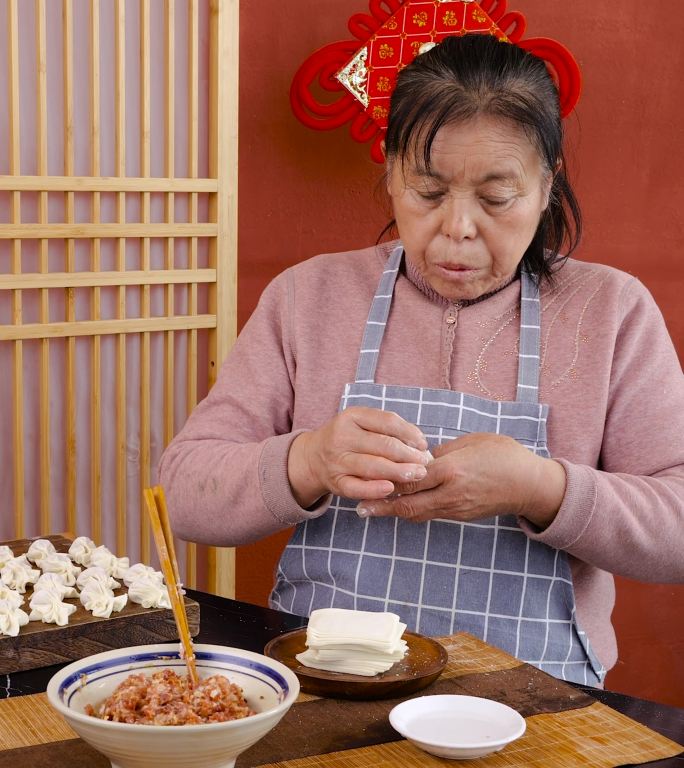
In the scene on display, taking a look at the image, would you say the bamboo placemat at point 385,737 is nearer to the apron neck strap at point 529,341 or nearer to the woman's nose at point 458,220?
the apron neck strap at point 529,341

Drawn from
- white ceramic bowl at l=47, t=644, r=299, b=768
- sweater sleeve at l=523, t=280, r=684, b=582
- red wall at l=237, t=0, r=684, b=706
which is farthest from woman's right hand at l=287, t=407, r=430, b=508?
red wall at l=237, t=0, r=684, b=706

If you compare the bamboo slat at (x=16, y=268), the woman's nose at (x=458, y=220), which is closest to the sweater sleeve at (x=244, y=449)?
the woman's nose at (x=458, y=220)

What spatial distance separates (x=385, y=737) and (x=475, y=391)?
78 cm

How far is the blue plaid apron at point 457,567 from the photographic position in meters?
1.69

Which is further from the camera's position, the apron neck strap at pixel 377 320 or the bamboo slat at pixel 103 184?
the bamboo slat at pixel 103 184

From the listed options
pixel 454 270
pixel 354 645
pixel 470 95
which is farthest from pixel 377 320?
pixel 354 645

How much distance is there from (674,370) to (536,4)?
5.19ft

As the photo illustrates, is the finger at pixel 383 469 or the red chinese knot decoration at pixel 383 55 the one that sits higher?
the red chinese knot decoration at pixel 383 55

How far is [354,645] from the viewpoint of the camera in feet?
4.00

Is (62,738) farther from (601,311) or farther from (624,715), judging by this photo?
(601,311)

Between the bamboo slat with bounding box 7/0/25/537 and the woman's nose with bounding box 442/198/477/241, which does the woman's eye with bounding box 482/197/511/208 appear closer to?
the woman's nose with bounding box 442/198/477/241

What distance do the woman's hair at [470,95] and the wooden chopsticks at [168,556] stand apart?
33.0 inches

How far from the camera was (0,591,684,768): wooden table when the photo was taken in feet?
3.93

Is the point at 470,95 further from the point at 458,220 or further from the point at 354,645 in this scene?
the point at 354,645
